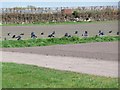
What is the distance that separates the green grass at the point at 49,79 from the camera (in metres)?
10.2

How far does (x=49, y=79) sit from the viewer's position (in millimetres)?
11133

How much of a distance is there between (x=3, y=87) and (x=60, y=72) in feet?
9.44

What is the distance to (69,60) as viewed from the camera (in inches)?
637

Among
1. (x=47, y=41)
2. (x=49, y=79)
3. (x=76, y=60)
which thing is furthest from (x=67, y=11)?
(x=49, y=79)

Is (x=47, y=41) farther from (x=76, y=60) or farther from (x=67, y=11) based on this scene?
(x=67, y=11)

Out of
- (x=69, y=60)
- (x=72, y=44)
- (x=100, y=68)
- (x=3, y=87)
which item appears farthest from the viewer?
(x=72, y=44)

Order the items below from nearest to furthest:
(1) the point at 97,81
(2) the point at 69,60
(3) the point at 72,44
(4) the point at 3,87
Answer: (4) the point at 3,87
(1) the point at 97,81
(2) the point at 69,60
(3) the point at 72,44

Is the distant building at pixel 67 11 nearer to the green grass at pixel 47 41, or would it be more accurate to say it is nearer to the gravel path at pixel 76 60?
the green grass at pixel 47 41

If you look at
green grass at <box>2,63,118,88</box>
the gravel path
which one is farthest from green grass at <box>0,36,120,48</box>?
green grass at <box>2,63,118,88</box>

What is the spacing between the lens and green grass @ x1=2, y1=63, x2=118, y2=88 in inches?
403

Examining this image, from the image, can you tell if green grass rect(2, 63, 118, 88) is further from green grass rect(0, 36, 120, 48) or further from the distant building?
the distant building

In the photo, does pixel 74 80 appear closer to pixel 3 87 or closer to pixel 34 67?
pixel 3 87

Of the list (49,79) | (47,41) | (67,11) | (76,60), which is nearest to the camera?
(49,79)

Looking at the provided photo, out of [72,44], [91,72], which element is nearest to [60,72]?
[91,72]
